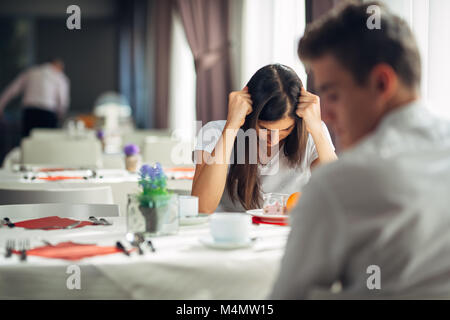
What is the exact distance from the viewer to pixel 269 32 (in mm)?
4742

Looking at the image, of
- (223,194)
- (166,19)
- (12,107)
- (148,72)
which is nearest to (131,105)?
(148,72)

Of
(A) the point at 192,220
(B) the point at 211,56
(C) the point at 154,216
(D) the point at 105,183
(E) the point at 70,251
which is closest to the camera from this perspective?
(E) the point at 70,251

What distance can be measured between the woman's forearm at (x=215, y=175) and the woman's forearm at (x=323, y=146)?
295 mm

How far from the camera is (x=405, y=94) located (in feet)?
3.38

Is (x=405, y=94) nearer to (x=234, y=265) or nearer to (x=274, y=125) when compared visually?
(x=234, y=265)

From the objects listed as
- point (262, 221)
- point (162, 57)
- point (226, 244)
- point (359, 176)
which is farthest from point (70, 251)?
point (162, 57)

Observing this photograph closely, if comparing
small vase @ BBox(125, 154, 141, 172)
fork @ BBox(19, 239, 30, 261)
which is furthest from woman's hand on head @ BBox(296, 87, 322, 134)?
small vase @ BBox(125, 154, 141, 172)

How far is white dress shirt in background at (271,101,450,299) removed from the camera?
0.89m

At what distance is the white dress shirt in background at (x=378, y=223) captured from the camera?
35.0 inches

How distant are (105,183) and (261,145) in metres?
0.84

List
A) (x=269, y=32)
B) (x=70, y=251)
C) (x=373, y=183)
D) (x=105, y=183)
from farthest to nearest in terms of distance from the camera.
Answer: (x=269, y=32) → (x=105, y=183) → (x=70, y=251) → (x=373, y=183)

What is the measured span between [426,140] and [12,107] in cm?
1122

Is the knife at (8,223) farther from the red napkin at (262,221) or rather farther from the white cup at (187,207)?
the red napkin at (262,221)

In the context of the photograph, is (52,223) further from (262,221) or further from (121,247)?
(262,221)
